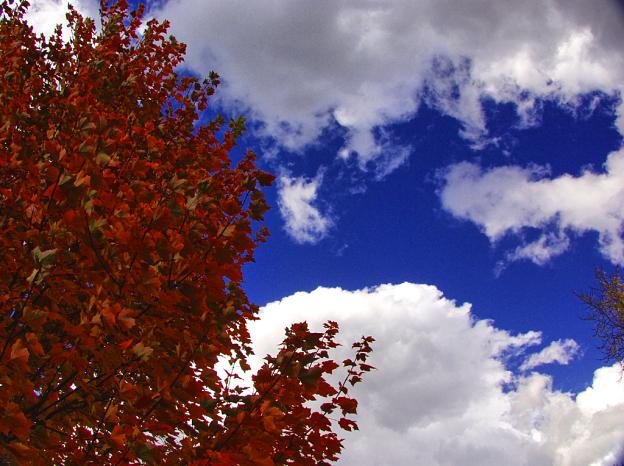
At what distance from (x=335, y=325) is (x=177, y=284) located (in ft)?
14.7

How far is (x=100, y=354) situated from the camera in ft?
8.70

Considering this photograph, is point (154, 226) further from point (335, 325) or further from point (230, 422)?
point (335, 325)

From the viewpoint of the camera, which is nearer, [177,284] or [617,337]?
[177,284]

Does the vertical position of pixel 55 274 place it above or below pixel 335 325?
below

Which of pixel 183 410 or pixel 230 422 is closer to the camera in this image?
pixel 230 422

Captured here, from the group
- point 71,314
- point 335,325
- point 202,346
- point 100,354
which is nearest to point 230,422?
point 202,346

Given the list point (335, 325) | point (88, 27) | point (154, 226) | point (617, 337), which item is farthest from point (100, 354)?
point (617, 337)

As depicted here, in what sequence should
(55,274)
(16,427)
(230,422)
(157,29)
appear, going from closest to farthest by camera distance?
(16,427) → (230,422) → (55,274) → (157,29)

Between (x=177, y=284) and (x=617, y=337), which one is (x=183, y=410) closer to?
(x=177, y=284)

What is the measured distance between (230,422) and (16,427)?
3.81 ft

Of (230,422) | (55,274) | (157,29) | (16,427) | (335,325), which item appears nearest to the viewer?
(16,427)

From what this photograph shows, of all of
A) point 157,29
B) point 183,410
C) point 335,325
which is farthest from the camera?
point 157,29

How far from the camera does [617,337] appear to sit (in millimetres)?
18562

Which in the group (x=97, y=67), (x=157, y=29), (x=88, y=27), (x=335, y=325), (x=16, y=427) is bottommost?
(x=16, y=427)
